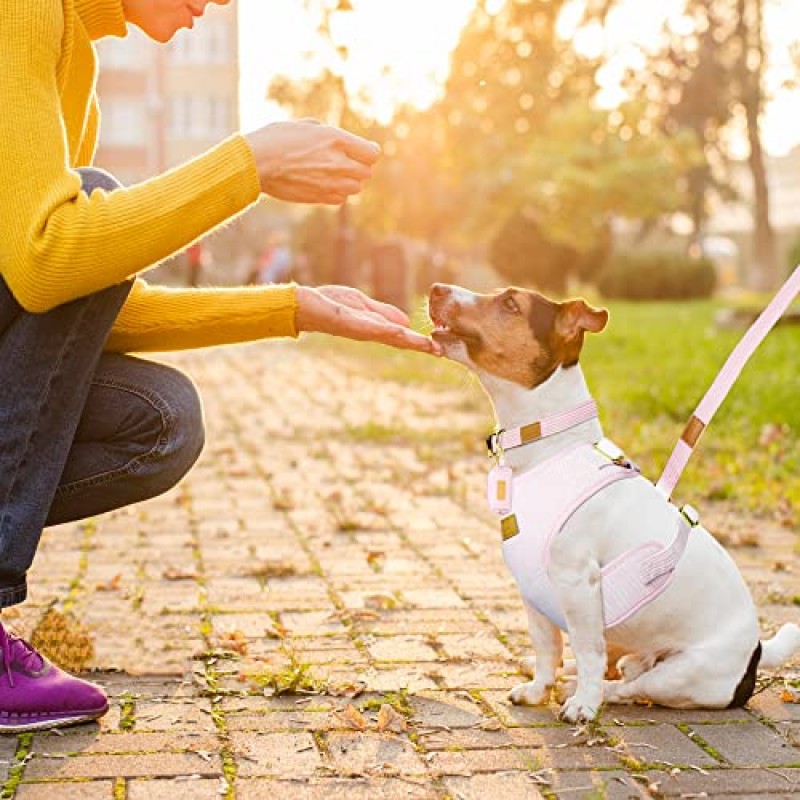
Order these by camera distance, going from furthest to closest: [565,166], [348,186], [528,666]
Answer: [565,166]
[528,666]
[348,186]

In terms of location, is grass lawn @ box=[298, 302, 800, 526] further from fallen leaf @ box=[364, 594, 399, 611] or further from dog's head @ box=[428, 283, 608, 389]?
fallen leaf @ box=[364, 594, 399, 611]

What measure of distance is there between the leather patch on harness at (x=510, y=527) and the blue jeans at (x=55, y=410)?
94 centimetres

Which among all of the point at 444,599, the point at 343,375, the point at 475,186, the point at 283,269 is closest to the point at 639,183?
the point at 475,186

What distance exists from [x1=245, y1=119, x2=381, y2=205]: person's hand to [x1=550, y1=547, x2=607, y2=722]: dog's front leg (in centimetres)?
108

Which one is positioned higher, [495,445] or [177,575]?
[495,445]

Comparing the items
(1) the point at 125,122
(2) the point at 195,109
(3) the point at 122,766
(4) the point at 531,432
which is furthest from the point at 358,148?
(2) the point at 195,109

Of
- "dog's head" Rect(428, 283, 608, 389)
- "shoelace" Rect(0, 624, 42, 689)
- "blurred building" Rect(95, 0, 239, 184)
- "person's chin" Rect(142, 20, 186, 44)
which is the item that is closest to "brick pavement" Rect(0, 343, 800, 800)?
"shoelace" Rect(0, 624, 42, 689)

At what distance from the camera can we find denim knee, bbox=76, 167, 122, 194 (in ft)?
11.3

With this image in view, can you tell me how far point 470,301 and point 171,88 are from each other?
197ft

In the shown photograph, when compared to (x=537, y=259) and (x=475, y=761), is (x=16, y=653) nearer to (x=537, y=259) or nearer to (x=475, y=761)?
(x=475, y=761)

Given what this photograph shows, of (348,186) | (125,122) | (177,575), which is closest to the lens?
(348,186)

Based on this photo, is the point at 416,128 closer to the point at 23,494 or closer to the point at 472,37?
the point at 472,37

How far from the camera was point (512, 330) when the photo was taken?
12.7ft

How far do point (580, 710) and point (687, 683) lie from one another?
299mm
